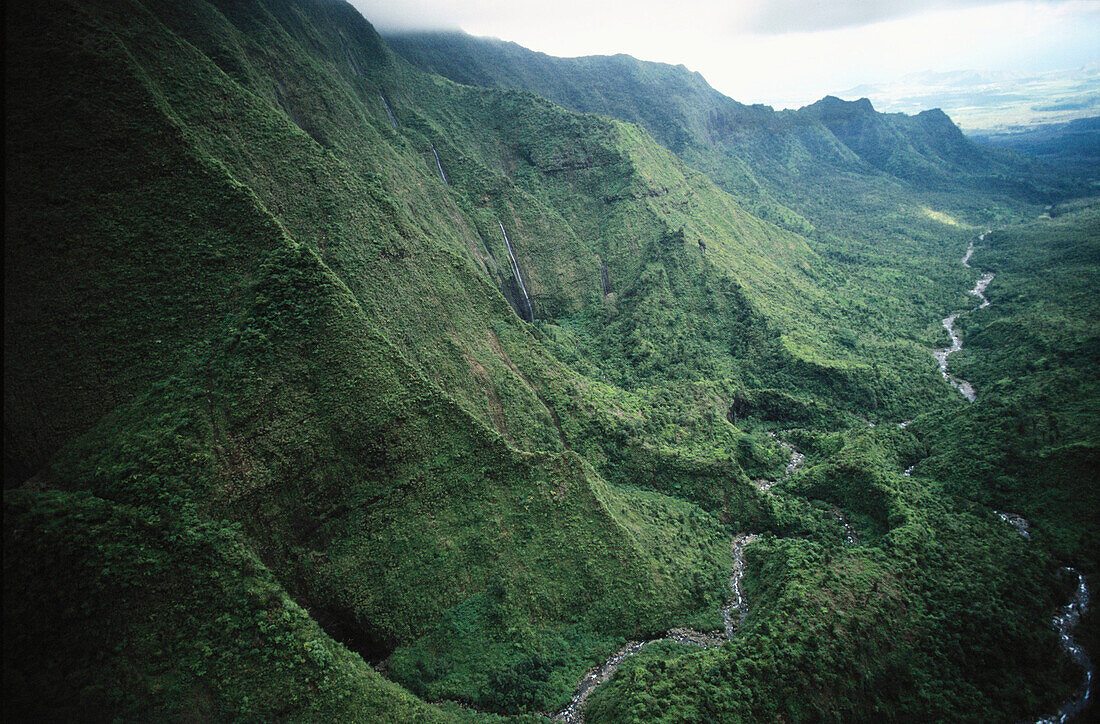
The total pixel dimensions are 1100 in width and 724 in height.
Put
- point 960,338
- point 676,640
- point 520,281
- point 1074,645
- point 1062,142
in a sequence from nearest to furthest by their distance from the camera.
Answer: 1. point 1074,645
2. point 676,640
3. point 520,281
4. point 960,338
5. point 1062,142

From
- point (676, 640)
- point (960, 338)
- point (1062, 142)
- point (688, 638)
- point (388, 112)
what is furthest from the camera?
point (1062, 142)

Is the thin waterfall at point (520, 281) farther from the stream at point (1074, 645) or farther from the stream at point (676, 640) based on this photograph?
the stream at point (1074, 645)

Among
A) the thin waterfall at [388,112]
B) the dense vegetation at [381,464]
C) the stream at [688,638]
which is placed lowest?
the stream at [688,638]

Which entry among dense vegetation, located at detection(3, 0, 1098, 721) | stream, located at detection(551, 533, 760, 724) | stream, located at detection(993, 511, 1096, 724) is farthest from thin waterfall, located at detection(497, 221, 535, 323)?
stream, located at detection(993, 511, 1096, 724)

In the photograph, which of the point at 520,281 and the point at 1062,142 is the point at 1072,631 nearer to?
the point at 520,281

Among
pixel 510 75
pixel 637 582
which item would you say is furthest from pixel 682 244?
pixel 510 75

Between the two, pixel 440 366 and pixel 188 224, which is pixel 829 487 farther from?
pixel 188 224

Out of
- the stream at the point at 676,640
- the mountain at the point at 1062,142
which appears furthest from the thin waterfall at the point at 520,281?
the mountain at the point at 1062,142

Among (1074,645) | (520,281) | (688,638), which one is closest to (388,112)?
(520,281)

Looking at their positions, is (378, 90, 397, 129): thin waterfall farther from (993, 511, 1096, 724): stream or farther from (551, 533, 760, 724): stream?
(993, 511, 1096, 724): stream
